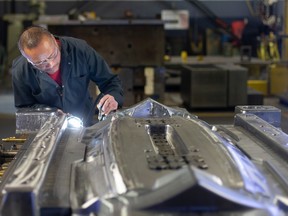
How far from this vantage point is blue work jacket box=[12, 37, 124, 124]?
94.3 inches

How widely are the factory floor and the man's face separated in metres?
2.33

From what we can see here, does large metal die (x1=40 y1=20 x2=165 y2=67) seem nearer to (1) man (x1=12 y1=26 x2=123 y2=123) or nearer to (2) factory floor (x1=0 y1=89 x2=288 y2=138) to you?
(2) factory floor (x1=0 y1=89 x2=288 y2=138)

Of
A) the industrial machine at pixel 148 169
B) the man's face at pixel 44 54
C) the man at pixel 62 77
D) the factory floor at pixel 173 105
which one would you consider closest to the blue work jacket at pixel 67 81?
the man at pixel 62 77

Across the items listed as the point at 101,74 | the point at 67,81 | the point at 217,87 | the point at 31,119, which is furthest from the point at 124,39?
the point at 31,119

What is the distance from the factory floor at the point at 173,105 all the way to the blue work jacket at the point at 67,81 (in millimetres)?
2026

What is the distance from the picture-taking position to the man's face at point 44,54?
2100 mm

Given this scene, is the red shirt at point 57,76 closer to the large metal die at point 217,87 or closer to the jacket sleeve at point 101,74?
the jacket sleeve at point 101,74

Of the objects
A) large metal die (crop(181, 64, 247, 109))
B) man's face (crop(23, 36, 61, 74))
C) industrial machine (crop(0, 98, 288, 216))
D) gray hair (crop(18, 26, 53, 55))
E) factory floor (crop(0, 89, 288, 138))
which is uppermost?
gray hair (crop(18, 26, 53, 55))

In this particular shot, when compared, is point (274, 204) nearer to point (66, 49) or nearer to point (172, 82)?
point (66, 49)

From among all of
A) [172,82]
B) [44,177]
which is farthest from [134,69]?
[44,177]

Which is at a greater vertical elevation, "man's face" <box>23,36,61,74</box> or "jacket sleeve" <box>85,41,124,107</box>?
"man's face" <box>23,36,61,74</box>

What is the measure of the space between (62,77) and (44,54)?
0.32m

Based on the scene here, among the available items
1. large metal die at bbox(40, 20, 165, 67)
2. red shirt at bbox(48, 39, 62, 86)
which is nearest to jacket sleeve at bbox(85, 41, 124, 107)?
red shirt at bbox(48, 39, 62, 86)

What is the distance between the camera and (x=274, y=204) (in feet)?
3.47
